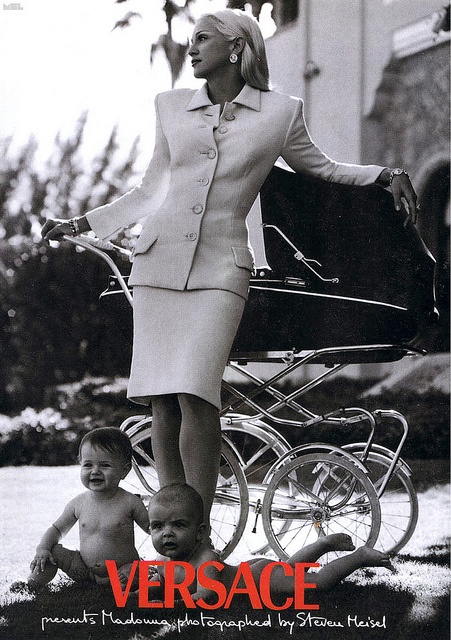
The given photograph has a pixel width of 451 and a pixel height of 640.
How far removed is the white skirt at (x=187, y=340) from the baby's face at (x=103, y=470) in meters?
0.30

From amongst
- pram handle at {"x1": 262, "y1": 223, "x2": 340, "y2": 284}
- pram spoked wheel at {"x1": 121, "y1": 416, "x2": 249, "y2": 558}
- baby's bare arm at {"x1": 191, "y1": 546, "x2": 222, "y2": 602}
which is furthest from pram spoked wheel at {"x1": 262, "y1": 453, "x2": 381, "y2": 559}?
pram handle at {"x1": 262, "y1": 223, "x2": 340, "y2": 284}

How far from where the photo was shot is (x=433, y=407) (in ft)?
11.7

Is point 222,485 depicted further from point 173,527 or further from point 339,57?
point 339,57

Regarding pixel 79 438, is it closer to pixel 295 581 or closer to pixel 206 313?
pixel 206 313

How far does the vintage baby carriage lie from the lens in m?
3.41

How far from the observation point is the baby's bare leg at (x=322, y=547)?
10.9 feet

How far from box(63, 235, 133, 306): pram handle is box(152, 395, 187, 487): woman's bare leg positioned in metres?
0.47

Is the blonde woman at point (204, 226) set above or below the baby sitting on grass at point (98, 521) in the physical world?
above

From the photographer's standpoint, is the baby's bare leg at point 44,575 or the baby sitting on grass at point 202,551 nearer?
the baby sitting on grass at point 202,551

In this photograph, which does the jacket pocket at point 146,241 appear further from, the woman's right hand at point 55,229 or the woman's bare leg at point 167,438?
the woman's bare leg at point 167,438

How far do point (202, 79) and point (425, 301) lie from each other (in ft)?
4.17

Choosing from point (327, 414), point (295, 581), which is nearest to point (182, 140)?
Answer: point (327, 414)

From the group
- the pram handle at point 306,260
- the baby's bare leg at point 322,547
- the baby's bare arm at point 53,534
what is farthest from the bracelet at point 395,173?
the baby's bare arm at point 53,534

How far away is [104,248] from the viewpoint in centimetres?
352
